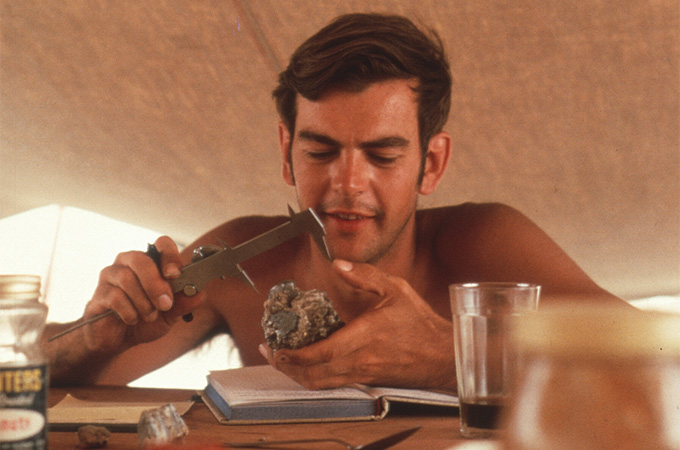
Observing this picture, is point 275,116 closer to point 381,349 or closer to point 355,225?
point 355,225

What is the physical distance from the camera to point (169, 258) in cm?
88

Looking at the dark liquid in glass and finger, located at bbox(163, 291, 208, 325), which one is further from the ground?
finger, located at bbox(163, 291, 208, 325)

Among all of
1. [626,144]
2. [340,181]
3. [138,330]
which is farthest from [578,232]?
[138,330]

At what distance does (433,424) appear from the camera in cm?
67

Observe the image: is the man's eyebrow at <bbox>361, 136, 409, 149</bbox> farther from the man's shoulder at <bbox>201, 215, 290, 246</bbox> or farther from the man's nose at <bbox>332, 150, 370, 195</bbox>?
the man's shoulder at <bbox>201, 215, 290, 246</bbox>

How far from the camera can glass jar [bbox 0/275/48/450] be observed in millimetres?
406

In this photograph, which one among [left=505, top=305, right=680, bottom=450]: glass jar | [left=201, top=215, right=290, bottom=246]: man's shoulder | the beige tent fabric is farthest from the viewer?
[left=201, top=215, right=290, bottom=246]: man's shoulder

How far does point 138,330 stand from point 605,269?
1560 mm

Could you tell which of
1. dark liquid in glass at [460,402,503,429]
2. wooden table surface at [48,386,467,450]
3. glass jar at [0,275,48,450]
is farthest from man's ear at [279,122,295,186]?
glass jar at [0,275,48,450]

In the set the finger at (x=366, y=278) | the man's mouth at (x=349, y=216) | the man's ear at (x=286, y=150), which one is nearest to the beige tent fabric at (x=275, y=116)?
the man's ear at (x=286, y=150)

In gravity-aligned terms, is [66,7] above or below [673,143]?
above

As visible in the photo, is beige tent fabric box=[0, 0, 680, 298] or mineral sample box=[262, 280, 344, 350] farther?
beige tent fabric box=[0, 0, 680, 298]

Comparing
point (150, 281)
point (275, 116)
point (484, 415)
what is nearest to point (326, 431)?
point (484, 415)

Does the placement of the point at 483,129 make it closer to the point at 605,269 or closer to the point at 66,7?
the point at 605,269
